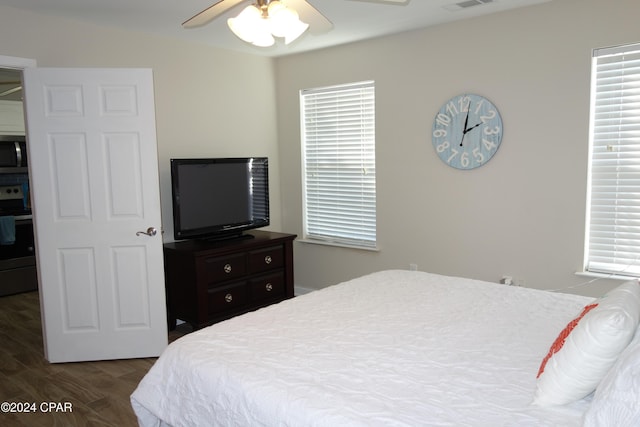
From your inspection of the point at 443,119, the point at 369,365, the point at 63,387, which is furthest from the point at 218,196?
the point at 369,365

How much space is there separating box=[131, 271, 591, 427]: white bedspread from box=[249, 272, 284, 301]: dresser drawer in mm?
1878

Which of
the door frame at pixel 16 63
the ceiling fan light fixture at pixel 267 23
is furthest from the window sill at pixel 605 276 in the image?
the door frame at pixel 16 63

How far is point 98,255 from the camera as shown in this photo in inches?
141

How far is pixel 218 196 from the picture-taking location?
14.4 ft

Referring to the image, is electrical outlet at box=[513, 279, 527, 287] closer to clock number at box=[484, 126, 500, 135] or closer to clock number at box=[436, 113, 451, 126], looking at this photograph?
clock number at box=[484, 126, 500, 135]

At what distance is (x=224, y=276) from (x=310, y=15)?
8.04 feet

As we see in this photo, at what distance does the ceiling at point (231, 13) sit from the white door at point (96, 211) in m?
0.44

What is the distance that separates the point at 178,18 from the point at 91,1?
64cm

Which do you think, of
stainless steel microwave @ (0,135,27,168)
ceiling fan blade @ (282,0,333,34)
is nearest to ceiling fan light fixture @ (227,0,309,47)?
ceiling fan blade @ (282,0,333,34)

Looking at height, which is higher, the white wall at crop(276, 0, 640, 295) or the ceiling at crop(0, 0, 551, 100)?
the ceiling at crop(0, 0, 551, 100)

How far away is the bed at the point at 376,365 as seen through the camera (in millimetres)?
1487

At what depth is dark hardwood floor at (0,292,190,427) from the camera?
279cm

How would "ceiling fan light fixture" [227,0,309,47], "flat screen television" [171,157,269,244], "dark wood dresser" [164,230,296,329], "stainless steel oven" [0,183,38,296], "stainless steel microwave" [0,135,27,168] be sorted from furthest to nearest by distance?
"stainless steel microwave" [0,135,27,168], "stainless steel oven" [0,183,38,296], "flat screen television" [171,157,269,244], "dark wood dresser" [164,230,296,329], "ceiling fan light fixture" [227,0,309,47]

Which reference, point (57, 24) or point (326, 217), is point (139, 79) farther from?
point (326, 217)
